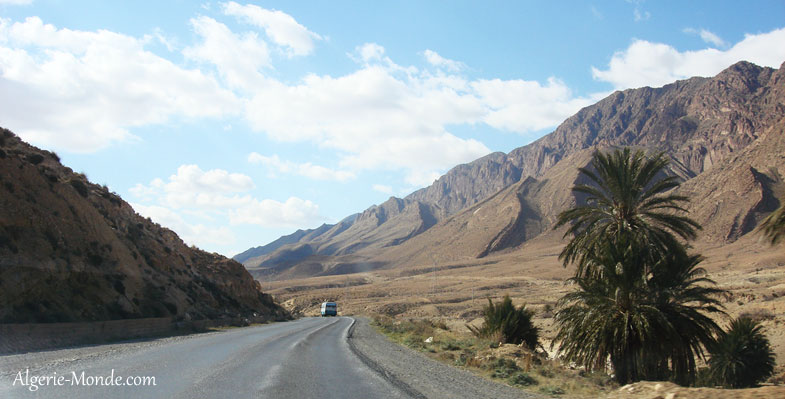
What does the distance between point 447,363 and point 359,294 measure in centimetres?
9918

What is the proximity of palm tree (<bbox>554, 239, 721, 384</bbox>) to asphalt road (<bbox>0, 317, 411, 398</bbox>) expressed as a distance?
7.82 meters

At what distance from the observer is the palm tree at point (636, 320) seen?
1641 cm

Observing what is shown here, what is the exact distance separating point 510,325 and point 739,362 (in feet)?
30.0

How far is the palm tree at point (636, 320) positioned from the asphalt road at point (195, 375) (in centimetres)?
782

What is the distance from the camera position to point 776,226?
1447 cm

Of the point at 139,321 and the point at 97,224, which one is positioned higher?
the point at 97,224

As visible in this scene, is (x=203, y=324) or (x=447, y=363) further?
(x=203, y=324)

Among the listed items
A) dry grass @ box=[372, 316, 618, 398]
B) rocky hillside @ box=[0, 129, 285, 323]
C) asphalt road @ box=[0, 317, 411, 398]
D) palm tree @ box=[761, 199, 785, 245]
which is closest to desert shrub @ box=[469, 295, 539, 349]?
dry grass @ box=[372, 316, 618, 398]

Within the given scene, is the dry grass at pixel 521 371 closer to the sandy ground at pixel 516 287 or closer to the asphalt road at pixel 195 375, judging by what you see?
the asphalt road at pixel 195 375

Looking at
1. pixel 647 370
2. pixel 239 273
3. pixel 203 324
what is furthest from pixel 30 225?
pixel 239 273

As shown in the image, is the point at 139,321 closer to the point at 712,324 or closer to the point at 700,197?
the point at 712,324

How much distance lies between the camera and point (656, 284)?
1803 centimetres

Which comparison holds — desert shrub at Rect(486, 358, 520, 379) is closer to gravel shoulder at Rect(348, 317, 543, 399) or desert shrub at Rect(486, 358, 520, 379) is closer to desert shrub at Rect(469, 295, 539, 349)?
gravel shoulder at Rect(348, 317, 543, 399)

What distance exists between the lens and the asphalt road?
9.67 m
